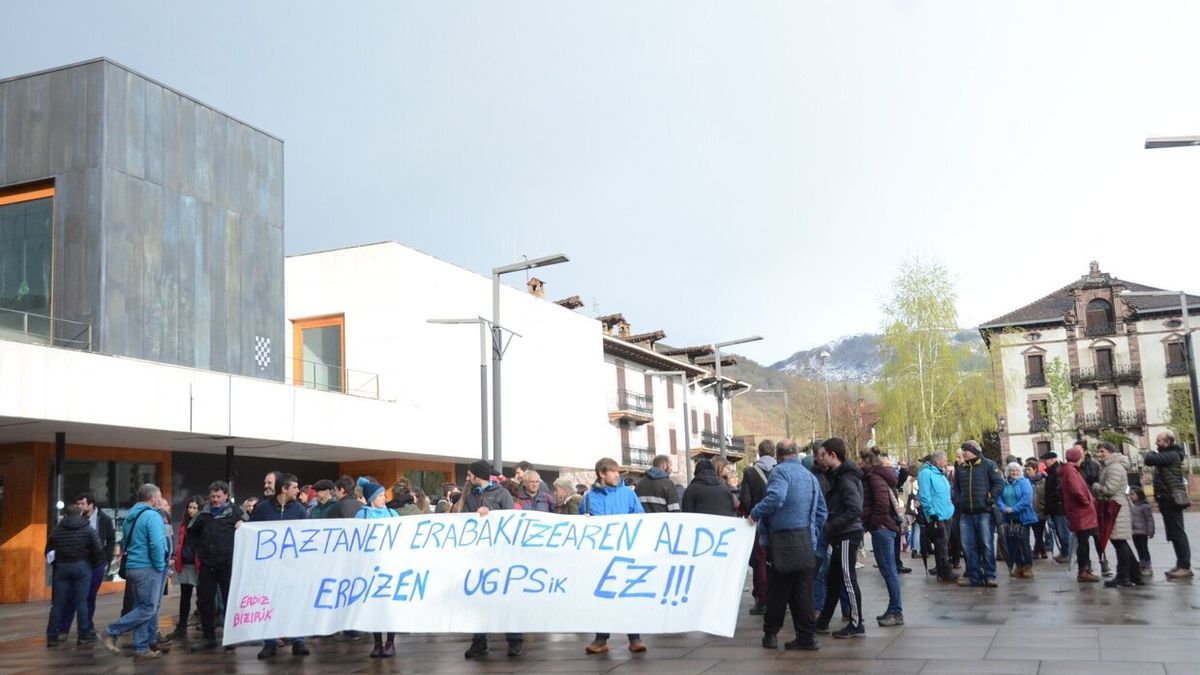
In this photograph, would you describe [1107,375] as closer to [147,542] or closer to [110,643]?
[147,542]

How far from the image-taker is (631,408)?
59625 mm

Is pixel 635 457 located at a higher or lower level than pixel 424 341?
lower

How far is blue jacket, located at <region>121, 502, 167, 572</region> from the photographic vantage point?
12.0 meters

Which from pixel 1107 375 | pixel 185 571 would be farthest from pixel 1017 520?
pixel 1107 375

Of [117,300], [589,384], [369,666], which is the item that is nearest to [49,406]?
[117,300]

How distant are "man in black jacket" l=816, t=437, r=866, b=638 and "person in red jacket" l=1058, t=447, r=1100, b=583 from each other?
5024 millimetres

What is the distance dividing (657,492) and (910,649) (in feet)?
11.3

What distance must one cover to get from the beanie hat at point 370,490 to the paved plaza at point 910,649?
1640 mm

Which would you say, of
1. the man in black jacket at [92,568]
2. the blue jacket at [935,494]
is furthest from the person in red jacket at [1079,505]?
the man in black jacket at [92,568]

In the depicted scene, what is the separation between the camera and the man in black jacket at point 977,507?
49.1 feet

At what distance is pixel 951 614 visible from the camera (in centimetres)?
1228

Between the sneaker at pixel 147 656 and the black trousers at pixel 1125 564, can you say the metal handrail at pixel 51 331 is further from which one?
the black trousers at pixel 1125 564

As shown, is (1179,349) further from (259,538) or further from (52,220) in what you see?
(259,538)

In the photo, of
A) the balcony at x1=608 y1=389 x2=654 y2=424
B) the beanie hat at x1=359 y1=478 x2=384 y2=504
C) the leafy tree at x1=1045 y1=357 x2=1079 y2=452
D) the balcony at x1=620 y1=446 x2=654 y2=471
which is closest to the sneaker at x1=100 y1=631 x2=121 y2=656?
the beanie hat at x1=359 y1=478 x2=384 y2=504
